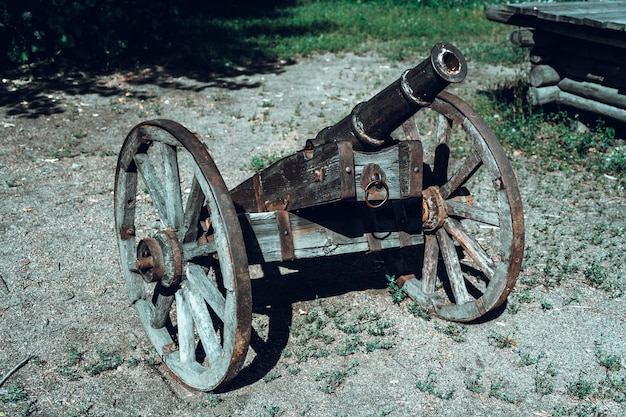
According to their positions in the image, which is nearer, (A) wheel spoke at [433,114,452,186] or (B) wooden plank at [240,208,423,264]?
(B) wooden plank at [240,208,423,264]

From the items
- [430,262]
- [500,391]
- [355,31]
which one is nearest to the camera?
[500,391]

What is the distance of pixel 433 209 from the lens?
15.0ft

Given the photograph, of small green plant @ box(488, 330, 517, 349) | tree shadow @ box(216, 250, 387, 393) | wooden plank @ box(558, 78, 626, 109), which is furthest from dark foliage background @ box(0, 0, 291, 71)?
small green plant @ box(488, 330, 517, 349)

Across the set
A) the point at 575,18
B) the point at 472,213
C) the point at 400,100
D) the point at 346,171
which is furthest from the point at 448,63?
the point at 575,18

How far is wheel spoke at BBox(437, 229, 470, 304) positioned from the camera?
4.56 meters

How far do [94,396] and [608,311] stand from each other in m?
3.43

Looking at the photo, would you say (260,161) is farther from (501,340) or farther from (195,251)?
(501,340)

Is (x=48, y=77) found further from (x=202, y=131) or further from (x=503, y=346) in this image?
(x=503, y=346)

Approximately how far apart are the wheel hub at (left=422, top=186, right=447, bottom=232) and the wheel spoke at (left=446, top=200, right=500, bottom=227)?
47 millimetres

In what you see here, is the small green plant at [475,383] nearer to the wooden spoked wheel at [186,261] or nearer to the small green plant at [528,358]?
the small green plant at [528,358]

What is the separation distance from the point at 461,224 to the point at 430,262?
0.33m

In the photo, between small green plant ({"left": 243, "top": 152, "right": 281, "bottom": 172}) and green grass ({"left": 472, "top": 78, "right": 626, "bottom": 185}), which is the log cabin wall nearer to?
green grass ({"left": 472, "top": 78, "right": 626, "bottom": 185})

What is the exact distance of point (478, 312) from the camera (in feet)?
14.4

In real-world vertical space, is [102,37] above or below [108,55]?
above
